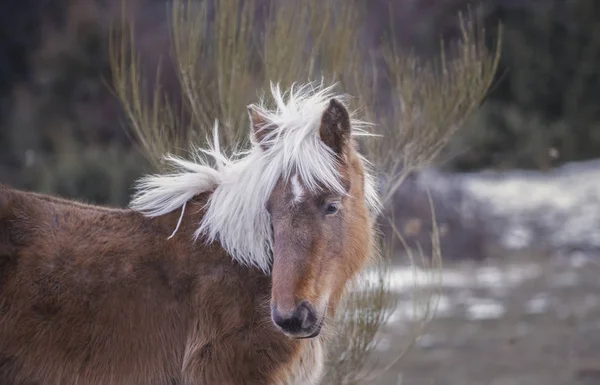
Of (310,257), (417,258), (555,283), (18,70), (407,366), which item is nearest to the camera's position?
(310,257)

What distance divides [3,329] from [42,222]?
0.51m

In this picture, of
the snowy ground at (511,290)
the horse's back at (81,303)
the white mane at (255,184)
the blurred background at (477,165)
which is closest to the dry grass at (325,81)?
the snowy ground at (511,290)

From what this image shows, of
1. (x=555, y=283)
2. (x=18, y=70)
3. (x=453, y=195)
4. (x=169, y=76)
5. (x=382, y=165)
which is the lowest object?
(x=555, y=283)

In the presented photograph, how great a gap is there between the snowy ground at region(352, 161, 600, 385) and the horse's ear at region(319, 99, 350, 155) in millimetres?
2544

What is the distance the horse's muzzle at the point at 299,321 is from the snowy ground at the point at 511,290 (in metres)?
2.86

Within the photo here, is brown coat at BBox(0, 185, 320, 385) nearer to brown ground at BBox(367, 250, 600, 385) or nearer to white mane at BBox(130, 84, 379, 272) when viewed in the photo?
white mane at BBox(130, 84, 379, 272)

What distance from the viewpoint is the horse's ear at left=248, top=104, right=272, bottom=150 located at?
416 centimetres

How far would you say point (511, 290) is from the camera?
12.4m

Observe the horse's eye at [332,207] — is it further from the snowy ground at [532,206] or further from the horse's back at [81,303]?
the snowy ground at [532,206]

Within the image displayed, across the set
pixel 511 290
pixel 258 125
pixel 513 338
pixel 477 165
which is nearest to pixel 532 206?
pixel 477 165

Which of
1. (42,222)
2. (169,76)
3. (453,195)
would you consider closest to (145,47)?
(169,76)

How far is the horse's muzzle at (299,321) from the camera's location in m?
3.43

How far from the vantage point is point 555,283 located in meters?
12.8

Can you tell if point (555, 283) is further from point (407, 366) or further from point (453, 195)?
point (407, 366)
